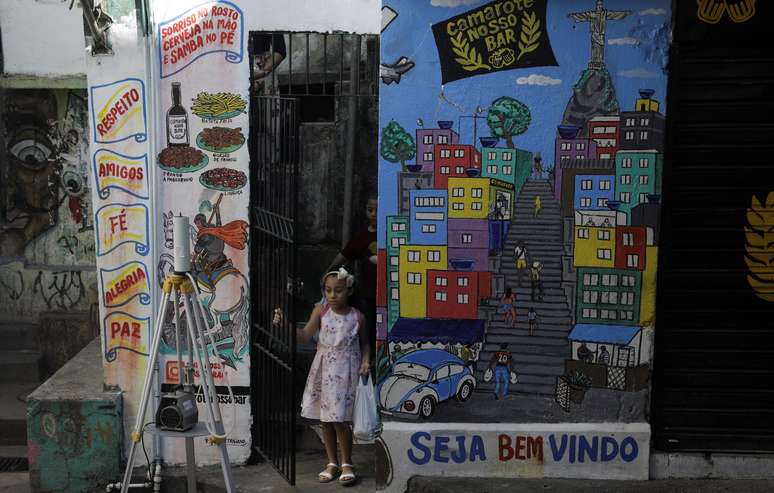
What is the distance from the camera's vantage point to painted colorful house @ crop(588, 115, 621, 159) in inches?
216

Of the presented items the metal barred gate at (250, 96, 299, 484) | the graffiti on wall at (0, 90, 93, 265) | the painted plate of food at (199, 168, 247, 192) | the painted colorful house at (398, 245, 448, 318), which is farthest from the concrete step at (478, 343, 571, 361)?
the graffiti on wall at (0, 90, 93, 265)

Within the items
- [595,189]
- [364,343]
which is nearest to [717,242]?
[595,189]

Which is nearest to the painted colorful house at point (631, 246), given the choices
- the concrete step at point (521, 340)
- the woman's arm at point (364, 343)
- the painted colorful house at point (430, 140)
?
the concrete step at point (521, 340)

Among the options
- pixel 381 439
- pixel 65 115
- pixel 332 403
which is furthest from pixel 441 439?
pixel 65 115

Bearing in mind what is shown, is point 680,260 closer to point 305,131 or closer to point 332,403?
Result: point 332,403

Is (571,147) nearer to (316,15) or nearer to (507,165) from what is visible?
(507,165)

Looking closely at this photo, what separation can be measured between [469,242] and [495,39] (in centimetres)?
128

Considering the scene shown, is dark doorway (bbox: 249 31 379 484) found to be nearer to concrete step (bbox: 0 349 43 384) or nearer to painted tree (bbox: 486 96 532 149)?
painted tree (bbox: 486 96 532 149)

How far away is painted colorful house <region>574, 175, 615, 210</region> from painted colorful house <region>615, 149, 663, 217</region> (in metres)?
0.05

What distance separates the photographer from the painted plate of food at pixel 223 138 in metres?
5.97

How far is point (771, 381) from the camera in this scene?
5668 millimetres

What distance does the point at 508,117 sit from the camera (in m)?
5.52

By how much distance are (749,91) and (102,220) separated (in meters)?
4.29

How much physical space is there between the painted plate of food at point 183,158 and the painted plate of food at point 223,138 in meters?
0.07
